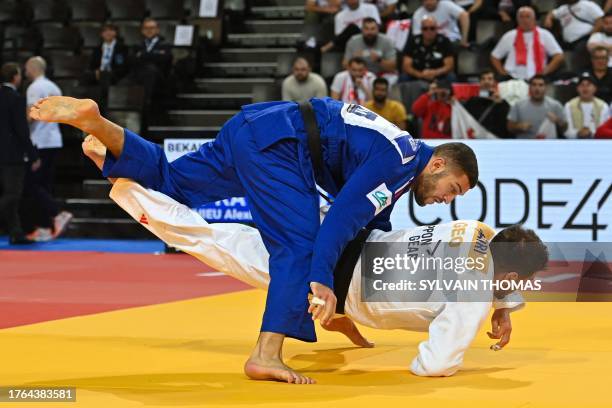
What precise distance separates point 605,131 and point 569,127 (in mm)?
407

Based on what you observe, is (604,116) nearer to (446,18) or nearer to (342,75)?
(446,18)

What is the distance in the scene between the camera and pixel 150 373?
421 centimetres

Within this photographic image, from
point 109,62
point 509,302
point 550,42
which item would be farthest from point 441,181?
point 109,62

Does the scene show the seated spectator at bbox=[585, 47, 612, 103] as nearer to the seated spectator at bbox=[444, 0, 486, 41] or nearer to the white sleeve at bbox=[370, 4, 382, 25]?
the seated spectator at bbox=[444, 0, 486, 41]

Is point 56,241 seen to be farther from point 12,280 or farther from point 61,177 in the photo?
point 12,280

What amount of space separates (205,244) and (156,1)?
34.3 feet

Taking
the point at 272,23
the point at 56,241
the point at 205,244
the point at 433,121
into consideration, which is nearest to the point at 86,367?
the point at 205,244

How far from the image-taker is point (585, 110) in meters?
10.6

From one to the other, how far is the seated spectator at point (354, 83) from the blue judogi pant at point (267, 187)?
6.67 metres

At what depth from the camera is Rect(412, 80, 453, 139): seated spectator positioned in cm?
1070

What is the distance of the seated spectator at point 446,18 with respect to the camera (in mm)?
12305

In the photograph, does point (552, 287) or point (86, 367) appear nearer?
point (86, 367)

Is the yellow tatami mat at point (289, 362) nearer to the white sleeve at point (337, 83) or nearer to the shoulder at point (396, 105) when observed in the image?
the shoulder at point (396, 105)

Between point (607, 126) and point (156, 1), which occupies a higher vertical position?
point (156, 1)
